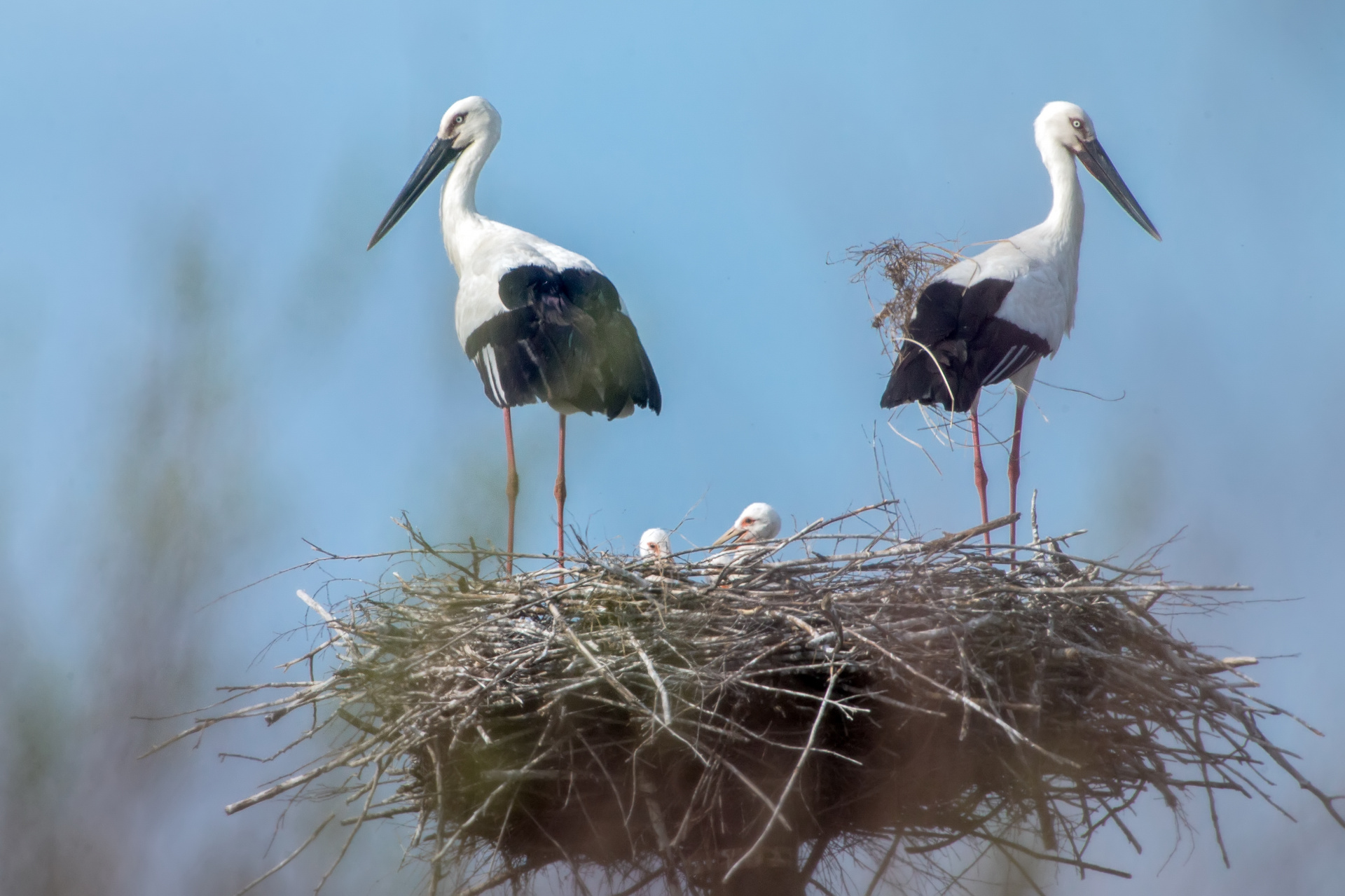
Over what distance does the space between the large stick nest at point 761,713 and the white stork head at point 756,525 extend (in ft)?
5.29

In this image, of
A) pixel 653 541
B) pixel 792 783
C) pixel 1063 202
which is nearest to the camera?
pixel 792 783

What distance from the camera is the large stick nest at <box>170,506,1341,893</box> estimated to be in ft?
12.2

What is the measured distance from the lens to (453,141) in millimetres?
7074

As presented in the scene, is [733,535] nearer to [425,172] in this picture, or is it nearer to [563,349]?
[563,349]

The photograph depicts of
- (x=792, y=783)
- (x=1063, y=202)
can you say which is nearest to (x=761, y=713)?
(x=792, y=783)

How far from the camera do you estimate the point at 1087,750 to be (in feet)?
12.7

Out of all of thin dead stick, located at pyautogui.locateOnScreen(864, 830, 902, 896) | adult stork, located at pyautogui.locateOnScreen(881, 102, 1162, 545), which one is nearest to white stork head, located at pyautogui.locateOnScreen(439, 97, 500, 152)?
adult stork, located at pyautogui.locateOnScreen(881, 102, 1162, 545)

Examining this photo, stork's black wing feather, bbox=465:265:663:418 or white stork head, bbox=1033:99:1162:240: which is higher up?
white stork head, bbox=1033:99:1162:240

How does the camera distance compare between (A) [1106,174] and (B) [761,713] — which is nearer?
(B) [761,713]

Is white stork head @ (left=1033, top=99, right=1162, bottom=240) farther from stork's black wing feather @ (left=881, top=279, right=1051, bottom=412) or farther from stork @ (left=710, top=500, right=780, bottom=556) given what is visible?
stork @ (left=710, top=500, right=780, bottom=556)

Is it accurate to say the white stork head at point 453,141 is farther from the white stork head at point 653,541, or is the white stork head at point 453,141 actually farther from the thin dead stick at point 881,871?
the thin dead stick at point 881,871

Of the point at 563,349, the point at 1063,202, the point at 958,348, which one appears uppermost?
the point at 1063,202

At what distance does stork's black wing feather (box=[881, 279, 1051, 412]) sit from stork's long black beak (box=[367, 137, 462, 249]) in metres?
2.45

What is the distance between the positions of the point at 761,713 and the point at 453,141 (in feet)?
13.3
